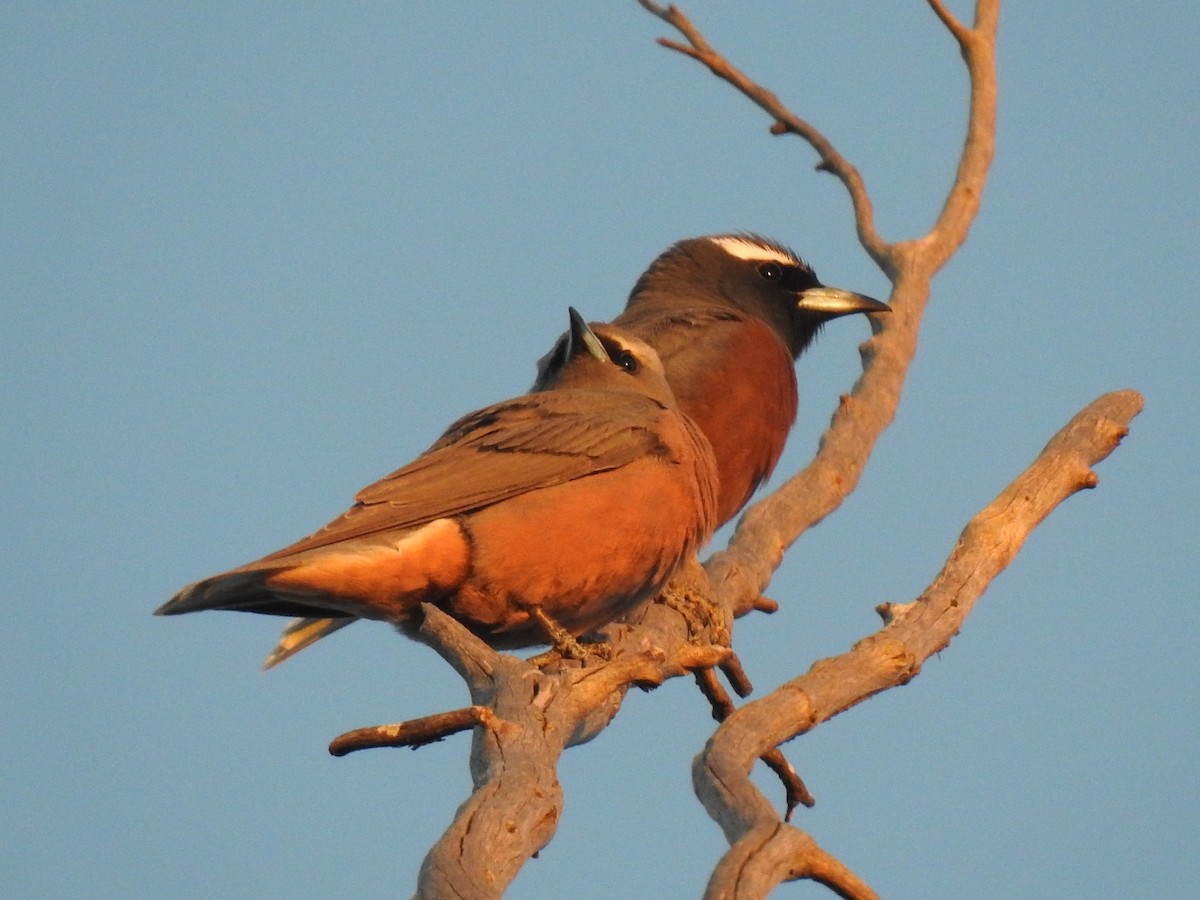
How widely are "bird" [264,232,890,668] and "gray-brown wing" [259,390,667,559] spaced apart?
1024mm

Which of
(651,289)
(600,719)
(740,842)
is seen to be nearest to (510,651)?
(600,719)

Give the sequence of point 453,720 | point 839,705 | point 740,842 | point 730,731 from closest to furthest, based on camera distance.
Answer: point 740,842, point 453,720, point 730,731, point 839,705

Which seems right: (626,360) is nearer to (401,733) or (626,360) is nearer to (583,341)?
(583,341)

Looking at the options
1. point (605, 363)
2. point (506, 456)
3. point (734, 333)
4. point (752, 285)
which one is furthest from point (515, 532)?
point (752, 285)

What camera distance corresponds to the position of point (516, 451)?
672 cm

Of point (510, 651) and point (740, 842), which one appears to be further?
point (510, 651)

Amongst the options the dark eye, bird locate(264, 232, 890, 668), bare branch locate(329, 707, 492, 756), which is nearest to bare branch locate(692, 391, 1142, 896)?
bare branch locate(329, 707, 492, 756)

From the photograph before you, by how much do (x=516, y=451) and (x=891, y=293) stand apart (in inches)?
139

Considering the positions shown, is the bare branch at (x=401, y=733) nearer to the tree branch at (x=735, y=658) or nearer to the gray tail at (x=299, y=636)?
the tree branch at (x=735, y=658)

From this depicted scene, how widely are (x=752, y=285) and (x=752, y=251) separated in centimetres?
24

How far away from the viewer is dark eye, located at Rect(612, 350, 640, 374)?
788 cm

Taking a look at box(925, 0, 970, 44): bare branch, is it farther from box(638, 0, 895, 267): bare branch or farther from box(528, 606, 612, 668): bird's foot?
box(528, 606, 612, 668): bird's foot

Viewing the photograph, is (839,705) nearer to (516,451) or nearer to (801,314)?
(516,451)

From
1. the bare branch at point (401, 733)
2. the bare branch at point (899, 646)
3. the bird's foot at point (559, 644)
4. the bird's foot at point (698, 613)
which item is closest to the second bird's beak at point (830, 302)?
the bare branch at point (899, 646)
